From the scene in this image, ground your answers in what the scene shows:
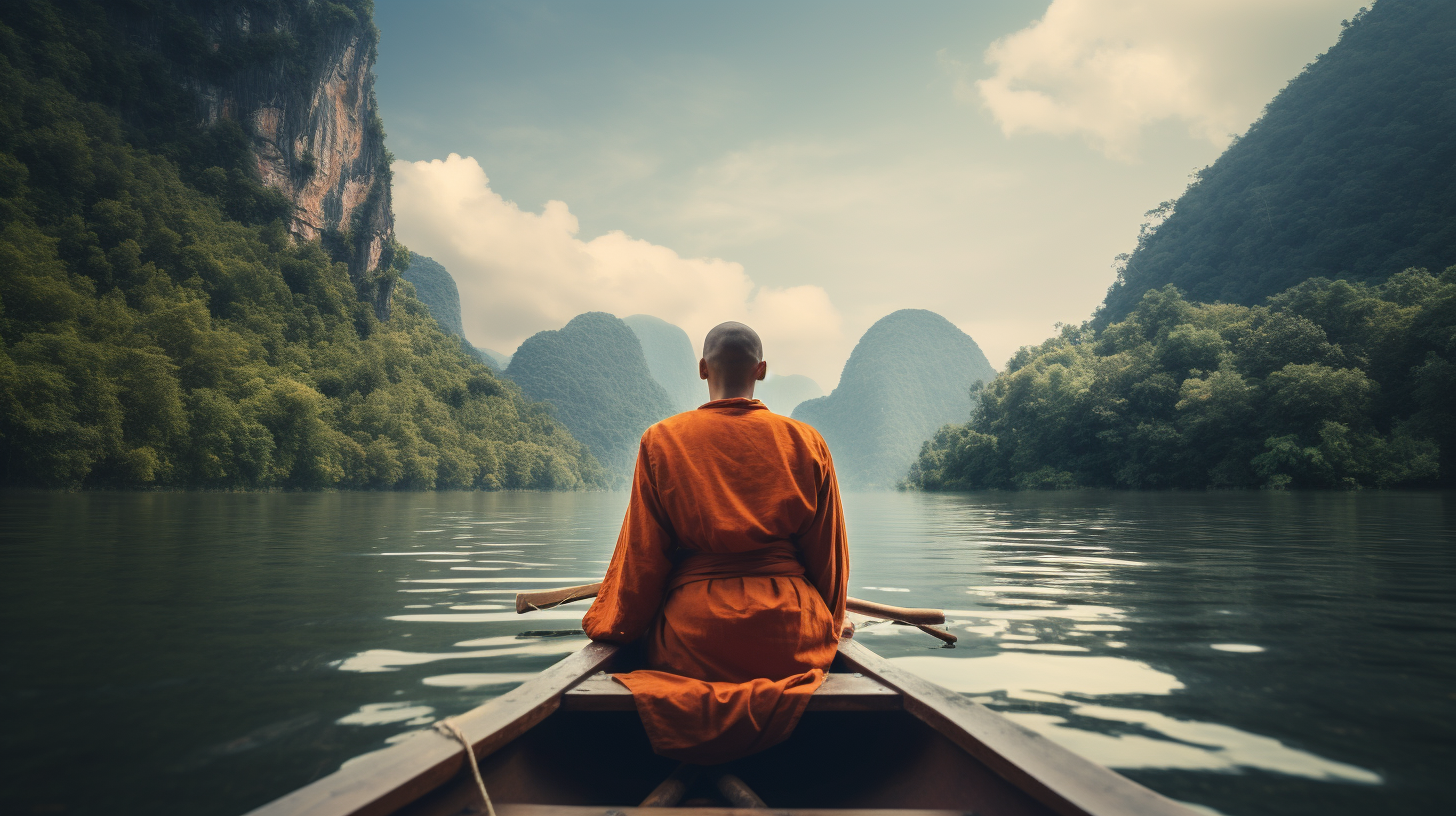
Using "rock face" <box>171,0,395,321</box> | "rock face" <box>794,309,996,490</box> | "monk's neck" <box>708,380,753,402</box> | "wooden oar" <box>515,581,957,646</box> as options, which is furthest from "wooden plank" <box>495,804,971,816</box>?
"rock face" <box>794,309,996,490</box>

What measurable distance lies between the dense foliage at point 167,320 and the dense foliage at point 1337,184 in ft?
212

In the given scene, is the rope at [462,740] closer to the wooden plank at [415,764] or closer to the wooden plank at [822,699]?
the wooden plank at [415,764]

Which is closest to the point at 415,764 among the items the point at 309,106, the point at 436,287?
the point at 309,106

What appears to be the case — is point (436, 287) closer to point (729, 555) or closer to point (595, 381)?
point (595, 381)

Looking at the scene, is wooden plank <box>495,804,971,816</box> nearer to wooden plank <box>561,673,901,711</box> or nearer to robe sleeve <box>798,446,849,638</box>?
wooden plank <box>561,673,901,711</box>

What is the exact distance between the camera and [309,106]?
192ft

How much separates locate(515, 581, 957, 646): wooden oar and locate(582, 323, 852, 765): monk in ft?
2.75

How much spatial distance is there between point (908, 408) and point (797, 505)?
157m

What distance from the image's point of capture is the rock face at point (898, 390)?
149m

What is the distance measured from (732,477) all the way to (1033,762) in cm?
120

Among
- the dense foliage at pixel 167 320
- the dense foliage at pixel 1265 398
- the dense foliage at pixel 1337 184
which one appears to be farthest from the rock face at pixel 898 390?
the dense foliage at pixel 167 320

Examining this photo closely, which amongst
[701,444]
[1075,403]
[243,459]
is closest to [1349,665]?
[701,444]

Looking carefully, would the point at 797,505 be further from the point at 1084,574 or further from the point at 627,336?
the point at 627,336

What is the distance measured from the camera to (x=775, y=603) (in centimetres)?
225
